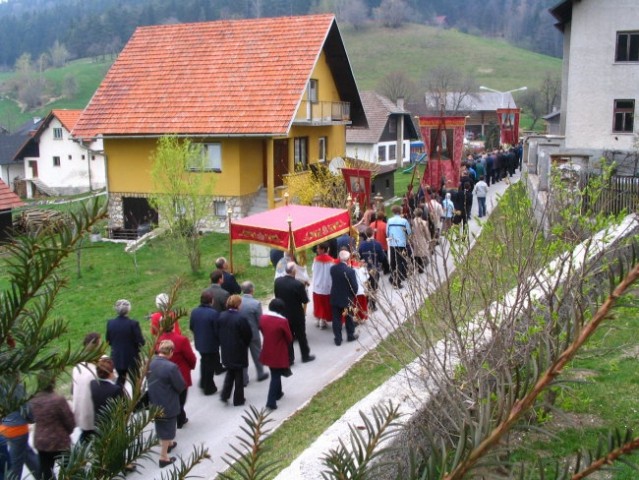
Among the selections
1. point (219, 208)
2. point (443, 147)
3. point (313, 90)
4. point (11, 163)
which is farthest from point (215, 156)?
point (11, 163)

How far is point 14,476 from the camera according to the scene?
1.78 metres

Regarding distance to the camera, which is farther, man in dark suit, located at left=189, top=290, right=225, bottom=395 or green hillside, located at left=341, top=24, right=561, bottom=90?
green hillside, located at left=341, top=24, right=561, bottom=90

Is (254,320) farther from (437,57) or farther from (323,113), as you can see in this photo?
(437,57)

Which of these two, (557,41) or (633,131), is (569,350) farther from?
(557,41)

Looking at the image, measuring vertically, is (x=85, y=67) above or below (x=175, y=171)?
above

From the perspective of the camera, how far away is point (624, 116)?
91.0 ft

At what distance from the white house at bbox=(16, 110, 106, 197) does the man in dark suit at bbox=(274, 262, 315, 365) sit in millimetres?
50113

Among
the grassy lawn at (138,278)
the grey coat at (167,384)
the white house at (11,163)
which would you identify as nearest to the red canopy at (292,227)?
the grassy lawn at (138,278)

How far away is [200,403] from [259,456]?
8.15 metres

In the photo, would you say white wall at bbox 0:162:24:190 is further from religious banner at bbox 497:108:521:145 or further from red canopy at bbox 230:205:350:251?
red canopy at bbox 230:205:350:251

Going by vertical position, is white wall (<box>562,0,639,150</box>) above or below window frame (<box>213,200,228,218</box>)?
above

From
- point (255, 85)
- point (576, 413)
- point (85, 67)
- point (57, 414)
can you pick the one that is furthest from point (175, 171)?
point (85, 67)

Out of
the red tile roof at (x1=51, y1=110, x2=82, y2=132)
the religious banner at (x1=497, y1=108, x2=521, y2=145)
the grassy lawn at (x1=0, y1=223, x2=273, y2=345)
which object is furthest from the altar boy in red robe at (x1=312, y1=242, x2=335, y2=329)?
the red tile roof at (x1=51, y1=110, x2=82, y2=132)

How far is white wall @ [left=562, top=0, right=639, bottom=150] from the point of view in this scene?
27109mm
